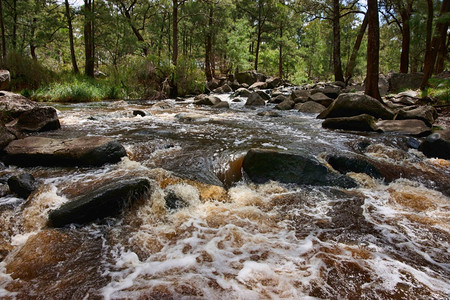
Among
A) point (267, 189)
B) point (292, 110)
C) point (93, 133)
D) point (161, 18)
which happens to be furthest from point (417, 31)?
point (161, 18)

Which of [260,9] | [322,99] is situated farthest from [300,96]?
[260,9]

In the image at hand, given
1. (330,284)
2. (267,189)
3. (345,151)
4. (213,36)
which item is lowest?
(330,284)

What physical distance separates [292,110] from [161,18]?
66.4 ft

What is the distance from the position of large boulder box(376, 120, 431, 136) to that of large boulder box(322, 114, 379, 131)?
0.25m

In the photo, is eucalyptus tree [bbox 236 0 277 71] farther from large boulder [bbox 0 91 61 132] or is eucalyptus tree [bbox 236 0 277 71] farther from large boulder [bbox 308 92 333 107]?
large boulder [bbox 0 91 61 132]

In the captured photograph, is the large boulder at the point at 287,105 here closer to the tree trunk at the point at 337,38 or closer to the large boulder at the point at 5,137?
the tree trunk at the point at 337,38

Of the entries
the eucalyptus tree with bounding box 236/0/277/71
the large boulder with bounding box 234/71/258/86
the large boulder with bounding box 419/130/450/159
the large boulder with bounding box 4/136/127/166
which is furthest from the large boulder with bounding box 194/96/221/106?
the eucalyptus tree with bounding box 236/0/277/71

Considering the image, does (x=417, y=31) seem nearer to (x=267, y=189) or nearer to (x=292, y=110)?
(x=292, y=110)

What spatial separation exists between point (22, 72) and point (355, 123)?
52.1ft

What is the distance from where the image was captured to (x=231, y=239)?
8.30 ft

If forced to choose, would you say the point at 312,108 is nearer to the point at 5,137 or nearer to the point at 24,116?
the point at 24,116

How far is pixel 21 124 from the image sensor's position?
6.18m

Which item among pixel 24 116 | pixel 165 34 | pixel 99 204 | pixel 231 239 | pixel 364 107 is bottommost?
pixel 231 239

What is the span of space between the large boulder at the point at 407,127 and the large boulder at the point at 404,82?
341 inches
